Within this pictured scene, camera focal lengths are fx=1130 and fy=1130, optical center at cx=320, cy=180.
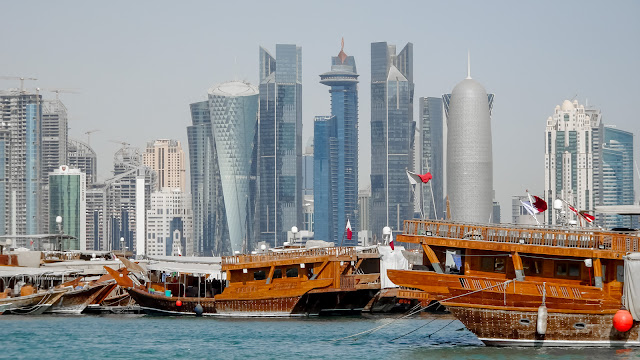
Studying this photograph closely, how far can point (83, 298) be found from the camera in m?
56.7

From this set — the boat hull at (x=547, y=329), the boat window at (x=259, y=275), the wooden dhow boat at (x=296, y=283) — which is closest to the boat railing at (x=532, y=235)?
the boat hull at (x=547, y=329)

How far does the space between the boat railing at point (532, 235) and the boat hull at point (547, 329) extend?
7.49 feet

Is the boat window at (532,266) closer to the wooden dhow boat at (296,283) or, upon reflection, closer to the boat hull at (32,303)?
the wooden dhow boat at (296,283)

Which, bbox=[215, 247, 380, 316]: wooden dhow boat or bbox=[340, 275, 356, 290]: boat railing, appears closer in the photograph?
bbox=[215, 247, 380, 316]: wooden dhow boat

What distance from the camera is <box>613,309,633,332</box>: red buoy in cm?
3431

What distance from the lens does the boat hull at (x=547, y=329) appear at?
34.9 metres

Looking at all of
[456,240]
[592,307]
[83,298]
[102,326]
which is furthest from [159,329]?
[592,307]

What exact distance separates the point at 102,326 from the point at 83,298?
6.55 meters

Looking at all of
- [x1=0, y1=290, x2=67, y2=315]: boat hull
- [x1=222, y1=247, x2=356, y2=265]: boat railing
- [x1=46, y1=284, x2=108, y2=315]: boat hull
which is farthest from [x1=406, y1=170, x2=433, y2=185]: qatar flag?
[x1=0, y1=290, x2=67, y2=315]: boat hull

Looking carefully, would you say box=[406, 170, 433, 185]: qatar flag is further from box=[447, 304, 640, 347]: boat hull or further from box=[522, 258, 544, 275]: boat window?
box=[447, 304, 640, 347]: boat hull

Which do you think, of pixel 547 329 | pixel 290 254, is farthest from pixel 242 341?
pixel 547 329

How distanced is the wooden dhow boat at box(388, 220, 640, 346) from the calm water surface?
0.65 meters

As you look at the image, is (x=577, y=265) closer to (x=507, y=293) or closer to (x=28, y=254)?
(x=507, y=293)

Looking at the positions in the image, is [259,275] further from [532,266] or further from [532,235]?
[532,235]
